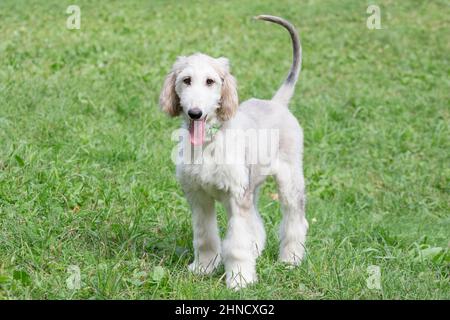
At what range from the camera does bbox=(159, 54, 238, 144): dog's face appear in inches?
175

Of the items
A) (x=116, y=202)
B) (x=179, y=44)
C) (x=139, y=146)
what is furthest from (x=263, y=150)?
(x=179, y=44)

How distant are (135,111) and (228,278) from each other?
3.97 metres

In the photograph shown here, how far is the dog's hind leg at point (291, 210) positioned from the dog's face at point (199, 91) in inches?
36.6

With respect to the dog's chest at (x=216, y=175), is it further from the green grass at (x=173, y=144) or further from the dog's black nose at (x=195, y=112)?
the green grass at (x=173, y=144)

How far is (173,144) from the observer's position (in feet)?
24.6

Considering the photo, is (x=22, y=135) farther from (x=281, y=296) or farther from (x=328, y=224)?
(x=281, y=296)

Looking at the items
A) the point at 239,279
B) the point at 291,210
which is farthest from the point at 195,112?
the point at 291,210

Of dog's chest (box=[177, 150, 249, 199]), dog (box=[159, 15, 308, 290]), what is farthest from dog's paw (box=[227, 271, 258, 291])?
dog's chest (box=[177, 150, 249, 199])

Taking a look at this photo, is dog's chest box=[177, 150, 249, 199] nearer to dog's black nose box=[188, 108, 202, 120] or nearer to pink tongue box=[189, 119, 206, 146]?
pink tongue box=[189, 119, 206, 146]

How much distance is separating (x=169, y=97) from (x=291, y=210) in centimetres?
134

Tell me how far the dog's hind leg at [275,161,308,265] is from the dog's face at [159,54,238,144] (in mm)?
931

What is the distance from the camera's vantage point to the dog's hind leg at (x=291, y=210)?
17.4 ft

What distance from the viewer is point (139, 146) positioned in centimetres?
725

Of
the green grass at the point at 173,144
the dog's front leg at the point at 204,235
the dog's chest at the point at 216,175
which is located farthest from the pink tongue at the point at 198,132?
the green grass at the point at 173,144
